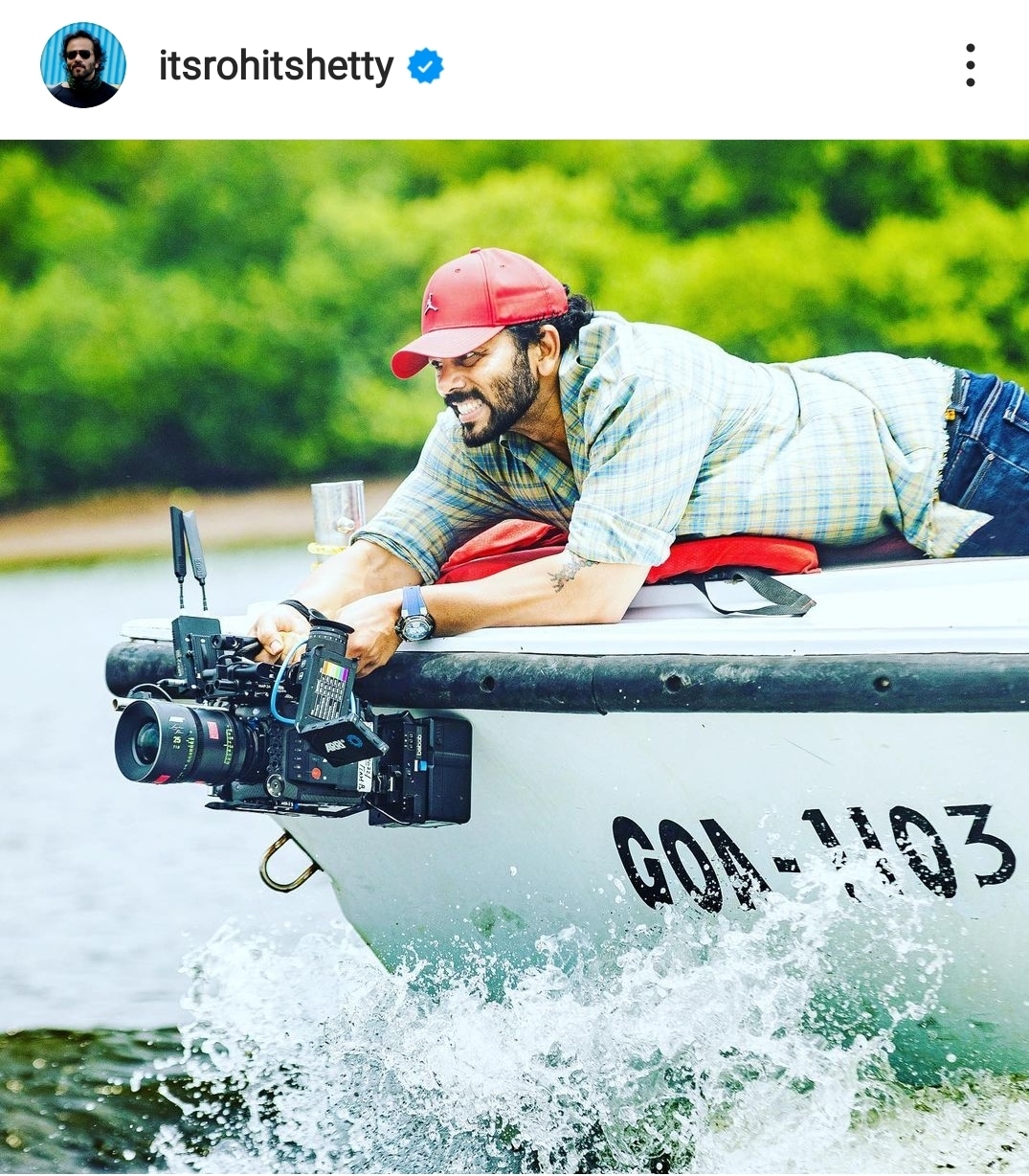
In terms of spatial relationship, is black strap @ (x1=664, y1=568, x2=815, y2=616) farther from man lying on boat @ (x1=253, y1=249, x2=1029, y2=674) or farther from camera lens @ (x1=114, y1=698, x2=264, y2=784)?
camera lens @ (x1=114, y1=698, x2=264, y2=784)

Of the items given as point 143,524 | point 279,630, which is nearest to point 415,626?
point 279,630

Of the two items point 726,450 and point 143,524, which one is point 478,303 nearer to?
point 726,450

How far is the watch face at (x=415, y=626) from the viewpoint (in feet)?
10.4

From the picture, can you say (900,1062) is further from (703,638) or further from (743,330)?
(743,330)

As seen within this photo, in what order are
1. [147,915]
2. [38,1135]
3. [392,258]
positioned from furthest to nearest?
[392,258] < [147,915] < [38,1135]

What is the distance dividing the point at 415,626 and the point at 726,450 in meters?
0.64

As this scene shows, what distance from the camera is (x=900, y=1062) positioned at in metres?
3.08

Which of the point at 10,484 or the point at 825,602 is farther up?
the point at 825,602

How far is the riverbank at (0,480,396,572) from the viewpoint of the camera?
519 inches

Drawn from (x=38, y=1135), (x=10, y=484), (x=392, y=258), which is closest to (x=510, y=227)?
(x=392, y=258)

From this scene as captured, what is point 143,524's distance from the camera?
1422cm

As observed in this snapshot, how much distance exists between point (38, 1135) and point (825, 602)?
1.86 m

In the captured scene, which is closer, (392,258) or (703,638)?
(703,638)
